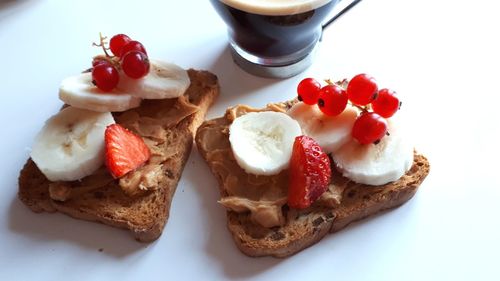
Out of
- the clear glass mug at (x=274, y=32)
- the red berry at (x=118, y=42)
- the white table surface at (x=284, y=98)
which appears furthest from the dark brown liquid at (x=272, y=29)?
the red berry at (x=118, y=42)

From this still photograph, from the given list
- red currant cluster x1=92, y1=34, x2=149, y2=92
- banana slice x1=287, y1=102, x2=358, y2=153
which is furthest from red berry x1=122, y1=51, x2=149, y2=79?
banana slice x1=287, y1=102, x2=358, y2=153

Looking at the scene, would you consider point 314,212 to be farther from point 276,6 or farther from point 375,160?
point 276,6

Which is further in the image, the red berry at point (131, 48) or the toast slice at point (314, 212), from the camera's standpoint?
the red berry at point (131, 48)

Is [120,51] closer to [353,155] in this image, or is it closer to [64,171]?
[64,171]

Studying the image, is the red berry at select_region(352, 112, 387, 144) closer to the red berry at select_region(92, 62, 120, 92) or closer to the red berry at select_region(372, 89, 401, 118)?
the red berry at select_region(372, 89, 401, 118)

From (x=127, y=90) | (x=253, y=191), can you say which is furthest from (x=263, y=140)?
(x=127, y=90)

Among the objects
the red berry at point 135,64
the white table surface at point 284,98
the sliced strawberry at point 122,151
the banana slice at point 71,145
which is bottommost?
the white table surface at point 284,98

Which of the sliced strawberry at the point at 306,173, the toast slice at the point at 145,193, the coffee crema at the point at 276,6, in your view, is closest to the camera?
the sliced strawberry at the point at 306,173

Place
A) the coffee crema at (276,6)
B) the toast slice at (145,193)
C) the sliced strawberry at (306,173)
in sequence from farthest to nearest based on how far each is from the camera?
the coffee crema at (276,6) → the toast slice at (145,193) → the sliced strawberry at (306,173)

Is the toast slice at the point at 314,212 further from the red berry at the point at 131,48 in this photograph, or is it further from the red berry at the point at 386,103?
the red berry at the point at 131,48
